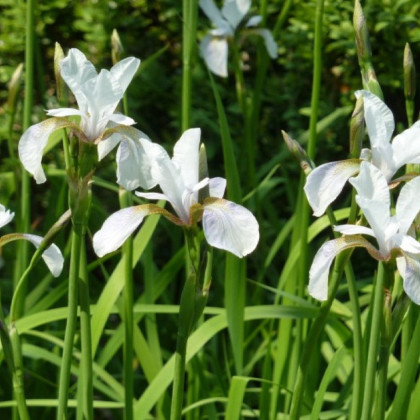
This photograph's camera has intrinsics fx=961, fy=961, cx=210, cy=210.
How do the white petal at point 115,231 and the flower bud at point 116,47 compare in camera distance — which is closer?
the white petal at point 115,231

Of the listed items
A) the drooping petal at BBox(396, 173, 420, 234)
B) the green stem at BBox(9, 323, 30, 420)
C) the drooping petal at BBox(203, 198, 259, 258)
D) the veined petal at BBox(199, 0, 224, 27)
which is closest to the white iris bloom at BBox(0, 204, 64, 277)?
the green stem at BBox(9, 323, 30, 420)

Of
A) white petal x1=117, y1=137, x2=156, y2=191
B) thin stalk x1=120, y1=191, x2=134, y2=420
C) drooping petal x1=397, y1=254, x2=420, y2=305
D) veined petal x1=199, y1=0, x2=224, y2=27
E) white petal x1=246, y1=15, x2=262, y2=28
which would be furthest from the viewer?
Answer: veined petal x1=199, y1=0, x2=224, y2=27

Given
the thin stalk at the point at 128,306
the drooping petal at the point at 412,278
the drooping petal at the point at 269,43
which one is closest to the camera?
the drooping petal at the point at 412,278

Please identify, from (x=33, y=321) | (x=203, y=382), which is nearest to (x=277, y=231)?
(x=203, y=382)

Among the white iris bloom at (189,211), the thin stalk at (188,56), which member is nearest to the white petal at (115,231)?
the white iris bloom at (189,211)

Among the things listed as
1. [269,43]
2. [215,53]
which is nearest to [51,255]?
[269,43]

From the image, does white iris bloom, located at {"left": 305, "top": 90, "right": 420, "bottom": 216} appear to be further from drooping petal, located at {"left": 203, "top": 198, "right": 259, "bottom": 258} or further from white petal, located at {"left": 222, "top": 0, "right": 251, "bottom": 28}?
white petal, located at {"left": 222, "top": 0, "right": 251, "bottom": 28}

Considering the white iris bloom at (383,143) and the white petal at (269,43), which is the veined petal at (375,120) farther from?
the white petal at (269,43)
